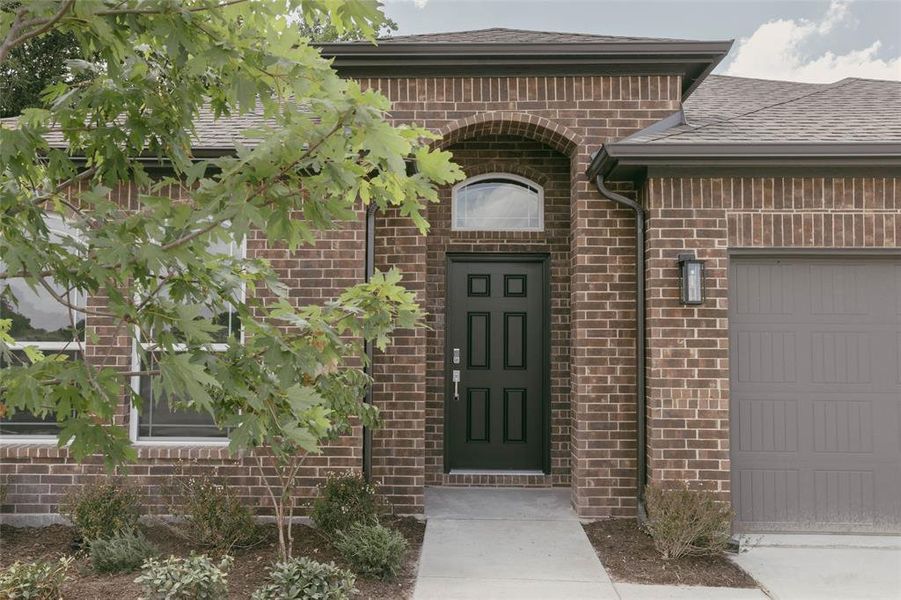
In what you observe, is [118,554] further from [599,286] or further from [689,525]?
[599,286]

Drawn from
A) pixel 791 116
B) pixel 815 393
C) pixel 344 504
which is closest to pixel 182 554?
pixel 344 504

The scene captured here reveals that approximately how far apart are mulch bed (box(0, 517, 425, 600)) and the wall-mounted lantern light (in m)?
3.00

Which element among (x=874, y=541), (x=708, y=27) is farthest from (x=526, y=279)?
(x=708, y=27)

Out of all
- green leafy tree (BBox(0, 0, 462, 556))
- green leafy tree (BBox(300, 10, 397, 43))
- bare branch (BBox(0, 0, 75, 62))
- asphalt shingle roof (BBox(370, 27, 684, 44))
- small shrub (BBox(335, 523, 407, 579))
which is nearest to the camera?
green leafy tree (BBox(0, 0, 462, 556))

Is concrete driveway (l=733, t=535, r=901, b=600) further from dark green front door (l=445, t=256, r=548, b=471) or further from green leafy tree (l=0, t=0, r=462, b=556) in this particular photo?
green leafy tree (l=0, t=0, r=462, b=556)

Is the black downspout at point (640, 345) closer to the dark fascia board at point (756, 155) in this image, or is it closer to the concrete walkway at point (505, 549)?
the dark fascia board at point (756, 155)

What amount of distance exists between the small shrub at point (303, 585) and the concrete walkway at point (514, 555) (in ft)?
1.72

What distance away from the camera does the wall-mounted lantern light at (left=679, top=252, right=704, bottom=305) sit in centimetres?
528

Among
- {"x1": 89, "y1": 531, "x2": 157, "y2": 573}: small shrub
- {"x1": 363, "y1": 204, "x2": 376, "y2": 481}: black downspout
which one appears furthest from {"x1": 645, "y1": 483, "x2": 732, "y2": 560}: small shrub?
{"x1": 89, "y1": 531, "x2": 157, "y2": 573}: small shrub

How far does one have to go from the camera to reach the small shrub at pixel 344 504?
510cm

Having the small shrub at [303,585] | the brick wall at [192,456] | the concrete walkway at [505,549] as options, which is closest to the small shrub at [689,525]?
the concrete walkway at [505,549]

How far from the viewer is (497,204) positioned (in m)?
7.01

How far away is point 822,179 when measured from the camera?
534cm

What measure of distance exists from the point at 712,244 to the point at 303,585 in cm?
408
